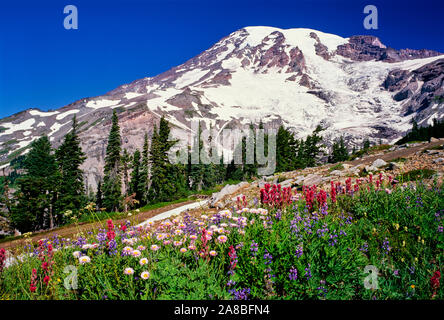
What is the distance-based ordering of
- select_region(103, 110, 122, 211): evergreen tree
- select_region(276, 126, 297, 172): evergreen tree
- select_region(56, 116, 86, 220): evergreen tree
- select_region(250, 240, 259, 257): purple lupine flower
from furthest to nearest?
select_region(276, 126, 297, 172): evergreen tree
select_region(103, 110, 122, 211): evergreen tree
select_region(56, 116, 86, 220): evergreen tree
select_region(250, 240, 259, 257): purple lupine flower

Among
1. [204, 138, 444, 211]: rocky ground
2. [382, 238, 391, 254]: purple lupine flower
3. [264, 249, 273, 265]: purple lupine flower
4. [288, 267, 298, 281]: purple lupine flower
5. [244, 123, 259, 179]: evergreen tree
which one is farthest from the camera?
[244, 123, 259, 179]: evergreen tree

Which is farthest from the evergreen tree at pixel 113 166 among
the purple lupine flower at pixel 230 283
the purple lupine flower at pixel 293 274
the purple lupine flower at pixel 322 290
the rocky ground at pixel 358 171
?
the purple lupine flower at pixel 322 290

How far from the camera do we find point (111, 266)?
369 cm

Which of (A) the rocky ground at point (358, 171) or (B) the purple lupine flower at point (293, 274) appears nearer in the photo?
(B) the purple lupine flower at point (293, 274)

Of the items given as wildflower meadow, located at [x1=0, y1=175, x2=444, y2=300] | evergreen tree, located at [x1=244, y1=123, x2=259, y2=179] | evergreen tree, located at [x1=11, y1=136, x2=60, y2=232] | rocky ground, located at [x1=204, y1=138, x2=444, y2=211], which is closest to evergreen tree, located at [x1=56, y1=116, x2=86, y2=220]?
evergreen tree, located at [x1=11, y1=136, x2=60, y2=232]

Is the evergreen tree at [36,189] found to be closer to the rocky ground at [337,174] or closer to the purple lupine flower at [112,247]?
the rocky ground at [337,174]

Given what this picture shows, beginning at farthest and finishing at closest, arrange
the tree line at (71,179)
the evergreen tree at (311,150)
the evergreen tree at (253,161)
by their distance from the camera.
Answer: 1. the evergreen tree at (311,150)
2. the evergreen tree at (253,161)
3. the tree line at (71,179)

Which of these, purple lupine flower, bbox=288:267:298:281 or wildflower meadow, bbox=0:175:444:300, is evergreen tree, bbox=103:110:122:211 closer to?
wildflower meadow, bbox=0:175:444:300

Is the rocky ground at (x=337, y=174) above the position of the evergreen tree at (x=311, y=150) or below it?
below

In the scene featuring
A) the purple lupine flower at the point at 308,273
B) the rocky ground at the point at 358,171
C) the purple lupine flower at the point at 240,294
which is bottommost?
the purple lupine flower at the point at 240,294

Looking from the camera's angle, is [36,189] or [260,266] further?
[36,189]

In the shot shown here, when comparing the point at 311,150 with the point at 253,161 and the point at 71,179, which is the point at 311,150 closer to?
the point at 253,161

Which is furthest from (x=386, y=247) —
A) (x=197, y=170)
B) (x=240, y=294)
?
(x=197, y=170)
